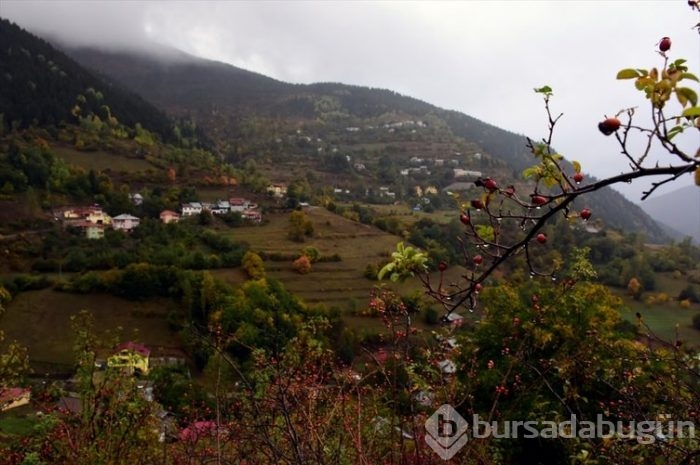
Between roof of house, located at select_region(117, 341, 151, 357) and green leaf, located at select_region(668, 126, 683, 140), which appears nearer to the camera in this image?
green leaf, located at select_region(668, 126, 683, 140)

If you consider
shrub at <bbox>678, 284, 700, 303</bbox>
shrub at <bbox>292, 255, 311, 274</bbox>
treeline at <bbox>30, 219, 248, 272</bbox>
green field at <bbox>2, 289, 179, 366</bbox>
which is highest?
shrub at <bbox>678, 284, 700, 303</bbox>

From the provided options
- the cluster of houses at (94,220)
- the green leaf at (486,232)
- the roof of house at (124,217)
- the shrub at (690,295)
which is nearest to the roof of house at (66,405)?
the green leaf at (486,232)

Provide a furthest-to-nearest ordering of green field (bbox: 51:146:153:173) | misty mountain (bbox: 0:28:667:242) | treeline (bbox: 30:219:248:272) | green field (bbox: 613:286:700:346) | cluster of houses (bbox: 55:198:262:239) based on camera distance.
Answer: misty mountain (bbox: 0:28:667:242), green field (bbox: 51:146:153:173), cluster of houses (bbox: 55:198:262:239), treeline (bbox: 30:219:248:272), green field (bbox: 613:286:700:346)

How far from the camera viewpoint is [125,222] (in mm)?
45625

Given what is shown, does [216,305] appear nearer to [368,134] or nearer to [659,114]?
[659,114]

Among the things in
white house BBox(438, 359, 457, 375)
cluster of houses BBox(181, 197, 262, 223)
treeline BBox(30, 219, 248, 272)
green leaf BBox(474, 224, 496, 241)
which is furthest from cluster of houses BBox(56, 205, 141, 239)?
green leaf BBox(474, 224, 496, 241)

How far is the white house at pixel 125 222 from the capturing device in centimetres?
4469

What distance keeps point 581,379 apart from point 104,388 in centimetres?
648

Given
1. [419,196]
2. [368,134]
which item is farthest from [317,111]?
[419,196]

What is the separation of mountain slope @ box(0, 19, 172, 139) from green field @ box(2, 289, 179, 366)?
45146 mm

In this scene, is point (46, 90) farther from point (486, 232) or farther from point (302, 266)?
point (486, 232)

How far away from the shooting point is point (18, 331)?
90.8ft

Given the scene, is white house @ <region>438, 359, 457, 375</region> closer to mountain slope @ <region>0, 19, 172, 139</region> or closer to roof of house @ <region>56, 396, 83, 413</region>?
roof of house @ <region>56, 396, 83, 413</region>

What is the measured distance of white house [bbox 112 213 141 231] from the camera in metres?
44.7
